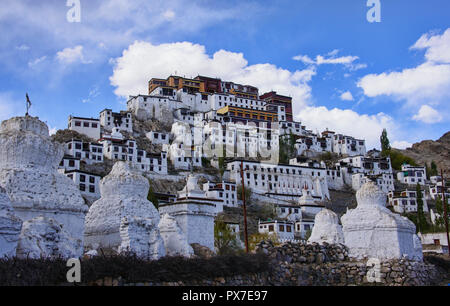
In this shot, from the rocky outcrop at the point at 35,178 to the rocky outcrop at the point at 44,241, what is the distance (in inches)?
79.4

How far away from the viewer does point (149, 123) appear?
354 feet

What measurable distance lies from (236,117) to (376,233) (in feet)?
306

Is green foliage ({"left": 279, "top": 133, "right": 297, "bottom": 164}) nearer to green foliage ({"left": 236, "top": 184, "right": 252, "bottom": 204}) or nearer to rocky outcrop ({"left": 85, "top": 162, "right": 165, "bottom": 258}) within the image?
green foliage ({"left": 236, "top": 184, "right": 252, "bottom": 204})

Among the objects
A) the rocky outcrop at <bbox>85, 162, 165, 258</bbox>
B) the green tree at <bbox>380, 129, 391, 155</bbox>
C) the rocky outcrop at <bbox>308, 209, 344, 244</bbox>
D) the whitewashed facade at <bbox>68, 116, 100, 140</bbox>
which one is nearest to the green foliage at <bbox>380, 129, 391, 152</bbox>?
the green tree at <bbox>380, 129, 391, 155</bbox>

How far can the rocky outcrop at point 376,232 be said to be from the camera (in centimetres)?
2270

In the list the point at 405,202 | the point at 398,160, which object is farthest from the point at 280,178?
the point at 398,160

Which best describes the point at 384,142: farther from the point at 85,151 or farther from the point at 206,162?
the point at 85,151

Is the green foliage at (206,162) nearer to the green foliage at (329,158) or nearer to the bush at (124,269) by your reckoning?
the green foliage at (329,158)

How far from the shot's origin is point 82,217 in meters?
20.5

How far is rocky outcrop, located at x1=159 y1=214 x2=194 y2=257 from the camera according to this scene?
21.4m

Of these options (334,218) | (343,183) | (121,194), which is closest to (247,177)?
(343,183)

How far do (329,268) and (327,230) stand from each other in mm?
6518

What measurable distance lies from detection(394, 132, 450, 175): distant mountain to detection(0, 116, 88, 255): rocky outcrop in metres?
119

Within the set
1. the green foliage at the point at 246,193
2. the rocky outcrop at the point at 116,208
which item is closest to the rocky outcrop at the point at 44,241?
the rocky outcrop at the point at 116,208
